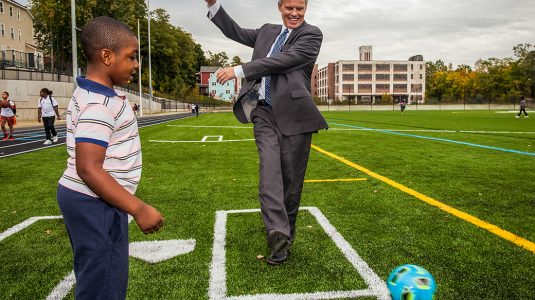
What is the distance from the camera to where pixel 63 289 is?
9.43 ft

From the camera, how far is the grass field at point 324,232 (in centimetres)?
297

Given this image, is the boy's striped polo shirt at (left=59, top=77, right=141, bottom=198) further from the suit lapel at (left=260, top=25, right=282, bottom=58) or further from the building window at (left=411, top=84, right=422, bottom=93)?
the building window at (left=411, top=84, right=422, bottom=93)

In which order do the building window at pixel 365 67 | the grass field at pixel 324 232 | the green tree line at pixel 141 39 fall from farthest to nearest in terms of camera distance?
the building window at pixel 365 67 < the green tree line at pixel 141 39 < the grass field at pixel 324 232

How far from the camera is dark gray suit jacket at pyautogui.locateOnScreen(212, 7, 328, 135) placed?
3.28 m

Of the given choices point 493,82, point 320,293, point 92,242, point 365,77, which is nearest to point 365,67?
point 365,77

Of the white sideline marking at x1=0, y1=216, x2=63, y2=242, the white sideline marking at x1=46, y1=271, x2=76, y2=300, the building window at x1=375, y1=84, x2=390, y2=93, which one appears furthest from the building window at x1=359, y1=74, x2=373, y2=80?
Result: the white sideline marking at x1=46, y1=271, x2=76, y2=300

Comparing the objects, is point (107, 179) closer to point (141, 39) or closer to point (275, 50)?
point (275, 50)

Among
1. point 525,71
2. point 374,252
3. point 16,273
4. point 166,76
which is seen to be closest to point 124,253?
point 16,273

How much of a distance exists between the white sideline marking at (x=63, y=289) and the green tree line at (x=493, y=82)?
8146cm

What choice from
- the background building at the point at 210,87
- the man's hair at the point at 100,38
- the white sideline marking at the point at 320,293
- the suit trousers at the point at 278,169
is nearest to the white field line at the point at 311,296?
the white sideline marking at the point at 320,293

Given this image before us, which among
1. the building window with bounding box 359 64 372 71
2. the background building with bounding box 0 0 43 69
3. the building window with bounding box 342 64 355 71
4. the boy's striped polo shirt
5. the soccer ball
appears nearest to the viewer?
the boy's striped polo shirt

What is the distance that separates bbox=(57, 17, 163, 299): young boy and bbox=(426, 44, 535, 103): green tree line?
269 ft

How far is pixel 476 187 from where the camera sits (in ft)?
20.7

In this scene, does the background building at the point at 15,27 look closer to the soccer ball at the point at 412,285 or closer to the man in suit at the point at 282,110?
the man in suit at the point at 282,110
